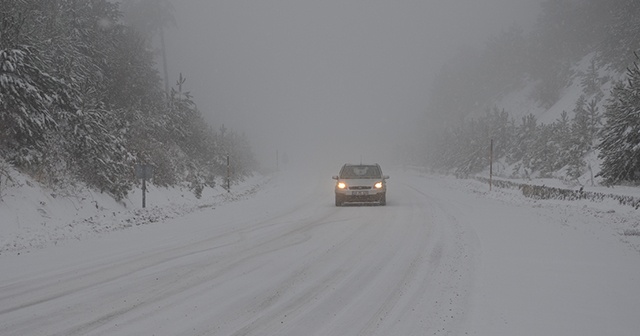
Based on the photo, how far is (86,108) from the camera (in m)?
13.4

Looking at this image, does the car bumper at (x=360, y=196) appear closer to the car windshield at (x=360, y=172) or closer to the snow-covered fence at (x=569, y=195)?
the car windshield at (x=360, y=172)

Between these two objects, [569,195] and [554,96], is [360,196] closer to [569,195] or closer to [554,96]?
[569,195]

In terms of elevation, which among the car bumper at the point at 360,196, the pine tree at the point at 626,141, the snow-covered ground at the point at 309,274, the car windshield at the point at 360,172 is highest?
the pine tree at the point at 626,141

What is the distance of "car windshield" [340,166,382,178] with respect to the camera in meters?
17.0

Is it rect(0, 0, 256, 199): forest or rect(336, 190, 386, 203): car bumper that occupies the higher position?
rect(0, 0, 256, 199): forest

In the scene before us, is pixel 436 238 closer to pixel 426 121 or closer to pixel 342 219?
pixel 342 219

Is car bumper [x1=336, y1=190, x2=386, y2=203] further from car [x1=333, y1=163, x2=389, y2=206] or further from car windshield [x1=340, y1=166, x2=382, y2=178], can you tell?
car windshield [x1=340, y1=166, x2=382, y2=178]

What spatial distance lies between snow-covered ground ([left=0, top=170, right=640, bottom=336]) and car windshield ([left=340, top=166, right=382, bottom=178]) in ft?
17.0

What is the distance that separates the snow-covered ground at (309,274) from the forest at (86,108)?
1650 mm

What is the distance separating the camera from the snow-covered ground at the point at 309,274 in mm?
4176

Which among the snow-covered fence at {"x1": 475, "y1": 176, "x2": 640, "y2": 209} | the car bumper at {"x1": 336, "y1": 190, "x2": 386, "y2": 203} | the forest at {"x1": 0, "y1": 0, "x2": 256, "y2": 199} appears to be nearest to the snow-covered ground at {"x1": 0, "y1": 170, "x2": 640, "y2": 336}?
the snow-covered fence at {"x1": 475, "y1": 176, "x2": 640, "y2": 209}

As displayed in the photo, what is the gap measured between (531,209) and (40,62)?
1720 centimetres

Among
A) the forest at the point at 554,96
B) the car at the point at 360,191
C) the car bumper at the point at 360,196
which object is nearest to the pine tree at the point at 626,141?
the forest at the point at 554,96

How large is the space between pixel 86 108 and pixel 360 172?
10.7m
